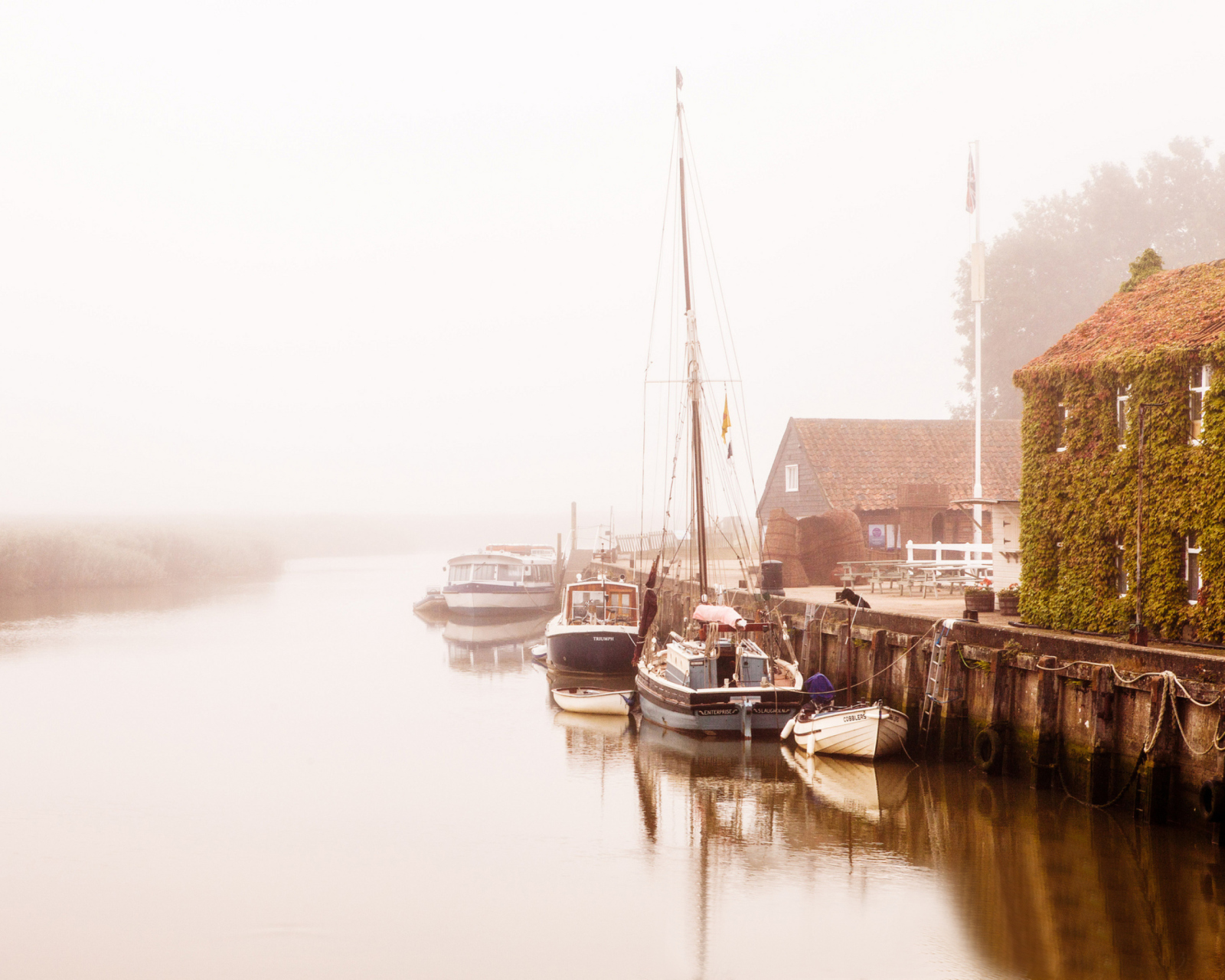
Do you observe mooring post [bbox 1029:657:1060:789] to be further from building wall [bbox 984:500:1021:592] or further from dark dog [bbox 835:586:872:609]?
building wall [bbox 984:500:1021:592]

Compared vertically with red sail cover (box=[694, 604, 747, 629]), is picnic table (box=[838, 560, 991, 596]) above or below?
above

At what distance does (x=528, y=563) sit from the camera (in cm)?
6291

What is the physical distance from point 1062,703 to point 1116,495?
420 centimetres

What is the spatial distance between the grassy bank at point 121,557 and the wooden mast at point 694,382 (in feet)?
150

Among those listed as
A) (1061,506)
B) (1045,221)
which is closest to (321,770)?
(1061,506)

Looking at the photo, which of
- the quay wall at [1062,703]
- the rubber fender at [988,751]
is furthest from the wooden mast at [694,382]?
the rubber fender at [988,751]

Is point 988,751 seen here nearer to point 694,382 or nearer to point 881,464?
point 694,382

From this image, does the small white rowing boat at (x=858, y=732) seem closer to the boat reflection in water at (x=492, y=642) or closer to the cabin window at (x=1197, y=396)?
the cabin window at (x=1197, y=396)

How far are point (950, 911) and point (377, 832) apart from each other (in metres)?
9.78

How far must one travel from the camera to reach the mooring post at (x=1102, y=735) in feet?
58.0

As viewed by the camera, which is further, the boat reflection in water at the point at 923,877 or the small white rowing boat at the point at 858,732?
the small white rowing boat at the point at 858,732

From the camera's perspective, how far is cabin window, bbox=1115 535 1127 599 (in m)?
20.5

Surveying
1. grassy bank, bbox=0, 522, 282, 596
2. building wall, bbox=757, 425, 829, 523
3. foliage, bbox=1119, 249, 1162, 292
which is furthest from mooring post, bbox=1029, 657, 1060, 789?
grassy bank, bbox=0, 522, 282, 596

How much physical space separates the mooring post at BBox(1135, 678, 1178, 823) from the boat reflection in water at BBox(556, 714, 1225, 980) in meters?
0.37
